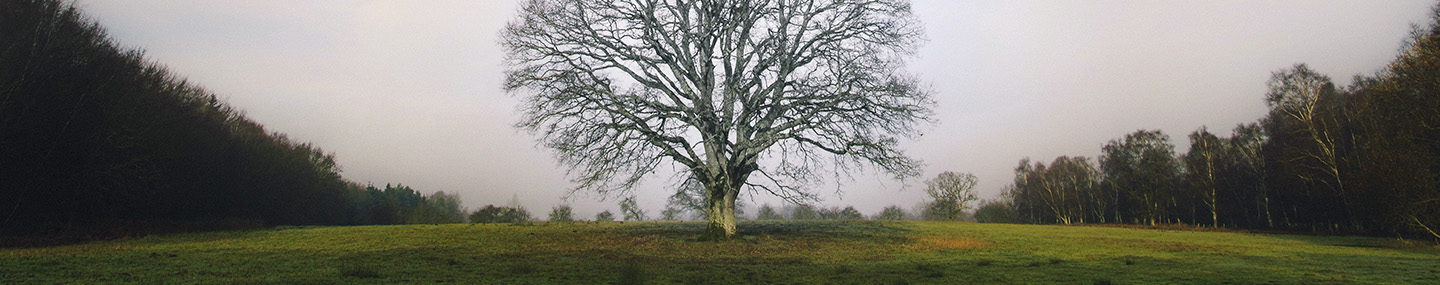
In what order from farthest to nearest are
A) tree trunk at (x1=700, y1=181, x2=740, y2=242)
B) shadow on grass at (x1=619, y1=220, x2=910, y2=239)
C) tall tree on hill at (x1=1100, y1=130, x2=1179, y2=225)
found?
tall tree on hill at (x1=1100, y1=130, x2=1179, y2=225) → shadow on grass at (x1=619, y1=220, x2=910, y2=239) → tree trunk at (x1=700, y1=181, x2=740, y2=242)

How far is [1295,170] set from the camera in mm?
35938

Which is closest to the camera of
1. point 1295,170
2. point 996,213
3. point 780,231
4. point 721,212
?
point 721,212

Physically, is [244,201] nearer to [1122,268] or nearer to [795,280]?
[795,280]

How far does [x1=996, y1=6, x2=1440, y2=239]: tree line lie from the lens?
19500 mm

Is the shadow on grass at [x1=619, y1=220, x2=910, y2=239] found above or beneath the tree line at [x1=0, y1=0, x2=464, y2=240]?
beneath

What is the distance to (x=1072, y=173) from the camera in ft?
227

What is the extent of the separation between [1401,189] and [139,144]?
40588 mm

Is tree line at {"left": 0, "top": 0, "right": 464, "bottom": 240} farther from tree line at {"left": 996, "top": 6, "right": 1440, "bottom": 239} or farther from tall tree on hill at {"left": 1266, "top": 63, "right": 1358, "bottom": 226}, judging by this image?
tall tree on hill at {"left": 1266, "top": 63, "right": 1358, "bottom": 226}

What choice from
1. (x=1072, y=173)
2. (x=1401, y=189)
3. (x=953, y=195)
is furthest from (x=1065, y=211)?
(x=1401, y=189)

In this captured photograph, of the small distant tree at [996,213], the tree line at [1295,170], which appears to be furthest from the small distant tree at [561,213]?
the small distant tree at [996,213]

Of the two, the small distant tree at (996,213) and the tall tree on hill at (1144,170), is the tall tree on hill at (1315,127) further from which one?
the small distant tree at (996,213)

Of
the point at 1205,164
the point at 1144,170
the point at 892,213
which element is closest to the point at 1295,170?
the point at 1205,164

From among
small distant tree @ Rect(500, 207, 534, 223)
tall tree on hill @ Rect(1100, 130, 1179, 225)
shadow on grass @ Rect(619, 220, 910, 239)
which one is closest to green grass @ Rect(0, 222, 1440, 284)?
shadow on grass @ Rect(619, 220, 910, 239)

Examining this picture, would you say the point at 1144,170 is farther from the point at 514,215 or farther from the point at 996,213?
A: the point at 514,215
